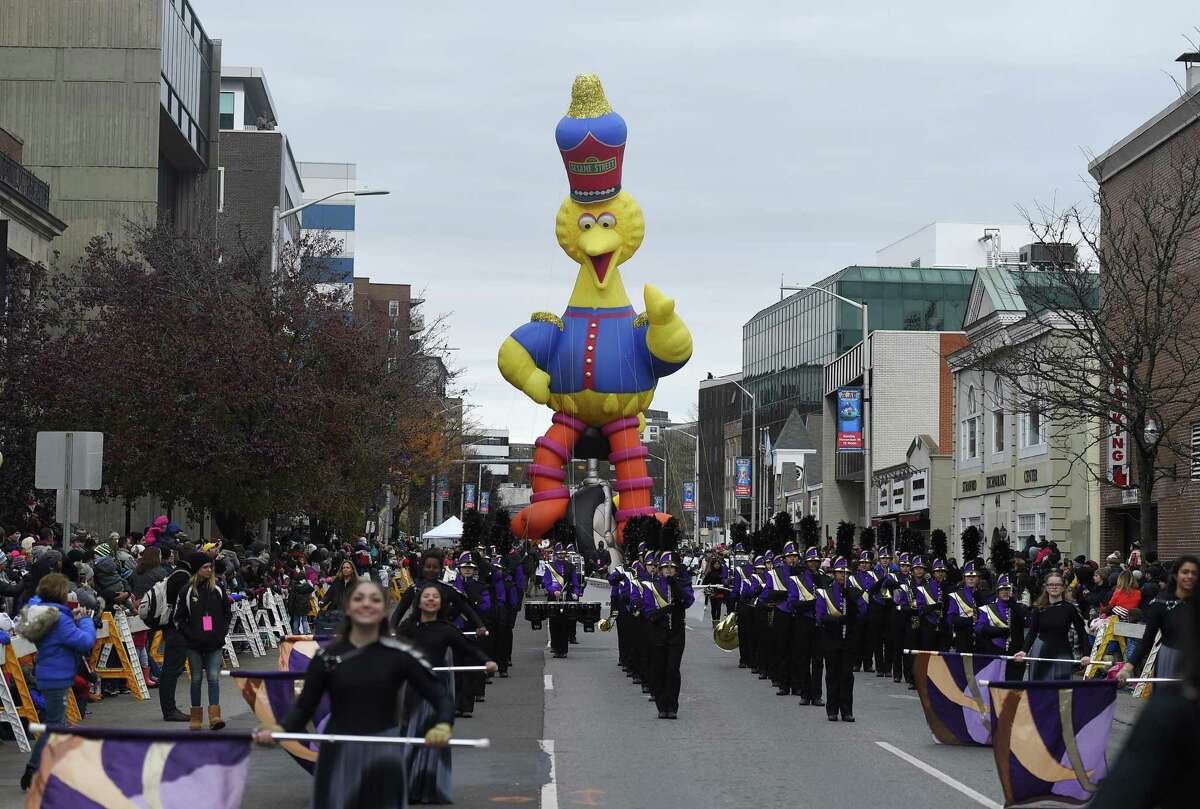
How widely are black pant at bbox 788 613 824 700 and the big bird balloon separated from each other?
56.2 ft

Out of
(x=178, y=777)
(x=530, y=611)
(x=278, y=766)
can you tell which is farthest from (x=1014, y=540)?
(x=178, y=777)

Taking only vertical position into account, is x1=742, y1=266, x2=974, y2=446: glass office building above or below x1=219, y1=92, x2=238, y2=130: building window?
below

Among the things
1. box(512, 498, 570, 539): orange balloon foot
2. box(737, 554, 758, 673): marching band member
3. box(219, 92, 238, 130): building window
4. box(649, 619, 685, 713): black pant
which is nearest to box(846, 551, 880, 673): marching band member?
box(737, 554, 758, 673): marching band member

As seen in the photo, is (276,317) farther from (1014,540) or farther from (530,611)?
(1014,540)

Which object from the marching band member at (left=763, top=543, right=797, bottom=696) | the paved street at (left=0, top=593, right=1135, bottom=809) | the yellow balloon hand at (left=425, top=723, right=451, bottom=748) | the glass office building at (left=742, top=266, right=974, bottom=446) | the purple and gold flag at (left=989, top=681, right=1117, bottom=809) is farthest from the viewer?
the glass office building at (left=742, top=266, right=974, bottom=446)

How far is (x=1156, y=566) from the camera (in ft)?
72.0

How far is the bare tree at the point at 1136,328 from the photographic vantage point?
25.7m

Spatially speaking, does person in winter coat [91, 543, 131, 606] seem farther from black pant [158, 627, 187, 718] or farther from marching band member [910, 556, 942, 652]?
marching band member [910, 556, 942, 652]

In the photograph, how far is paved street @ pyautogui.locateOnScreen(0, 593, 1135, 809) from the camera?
464 inches

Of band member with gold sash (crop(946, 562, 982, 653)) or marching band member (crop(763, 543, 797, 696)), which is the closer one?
band member with gold sash (crop(946, 562, 982, 653))

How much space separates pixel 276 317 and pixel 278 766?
18.5 m

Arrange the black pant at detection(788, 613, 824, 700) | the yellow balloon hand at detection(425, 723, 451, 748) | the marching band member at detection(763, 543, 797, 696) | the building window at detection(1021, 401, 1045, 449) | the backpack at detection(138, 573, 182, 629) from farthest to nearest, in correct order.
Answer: the building window at detection(1021, 401, 1045, 449), the marching band member at detection(763, 543, 797, 696), the black pant at detection(788, 613, 824, 700), the backpack at detection(138, 573, 182, 629), the yellow balloon hand at detection(425, 723, 451, 748)

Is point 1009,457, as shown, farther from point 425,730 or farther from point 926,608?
point 425,730

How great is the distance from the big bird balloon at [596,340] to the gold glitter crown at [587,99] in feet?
0.07
